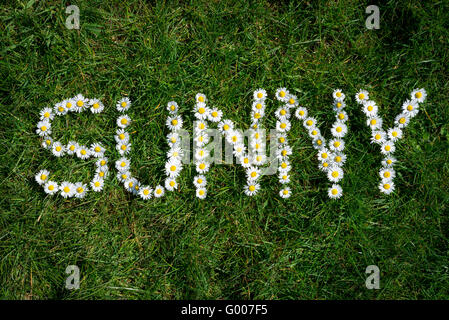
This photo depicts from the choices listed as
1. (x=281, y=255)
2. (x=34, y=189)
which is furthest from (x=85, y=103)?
(x=281, y=255)

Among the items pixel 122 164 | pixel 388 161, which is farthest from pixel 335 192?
pixel 122 164

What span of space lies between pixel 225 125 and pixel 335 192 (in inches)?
35.8

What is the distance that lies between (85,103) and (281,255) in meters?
1.80

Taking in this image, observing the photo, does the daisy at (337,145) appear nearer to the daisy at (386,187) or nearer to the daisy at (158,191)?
the daisy at (386,187)

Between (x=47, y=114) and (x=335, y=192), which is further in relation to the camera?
(x=47, y=114)

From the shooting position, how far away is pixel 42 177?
239 cm

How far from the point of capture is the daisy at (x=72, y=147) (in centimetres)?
241

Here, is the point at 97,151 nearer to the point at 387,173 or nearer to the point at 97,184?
the point at 97,184

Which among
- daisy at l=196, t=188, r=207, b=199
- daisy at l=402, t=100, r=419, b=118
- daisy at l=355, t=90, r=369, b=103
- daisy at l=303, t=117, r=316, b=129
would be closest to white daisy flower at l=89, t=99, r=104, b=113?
daisy at l=196, t=188, r=207, b=199

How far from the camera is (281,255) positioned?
2.33 metres

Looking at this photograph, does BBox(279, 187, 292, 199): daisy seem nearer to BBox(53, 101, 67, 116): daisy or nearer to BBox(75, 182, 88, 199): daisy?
BBox(75, 182, 88, 199): daisy

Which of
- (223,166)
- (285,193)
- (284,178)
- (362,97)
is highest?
(362,97)

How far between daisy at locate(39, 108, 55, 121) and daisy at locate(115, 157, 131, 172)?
607 millimetres

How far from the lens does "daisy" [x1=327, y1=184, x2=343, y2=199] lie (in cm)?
233
